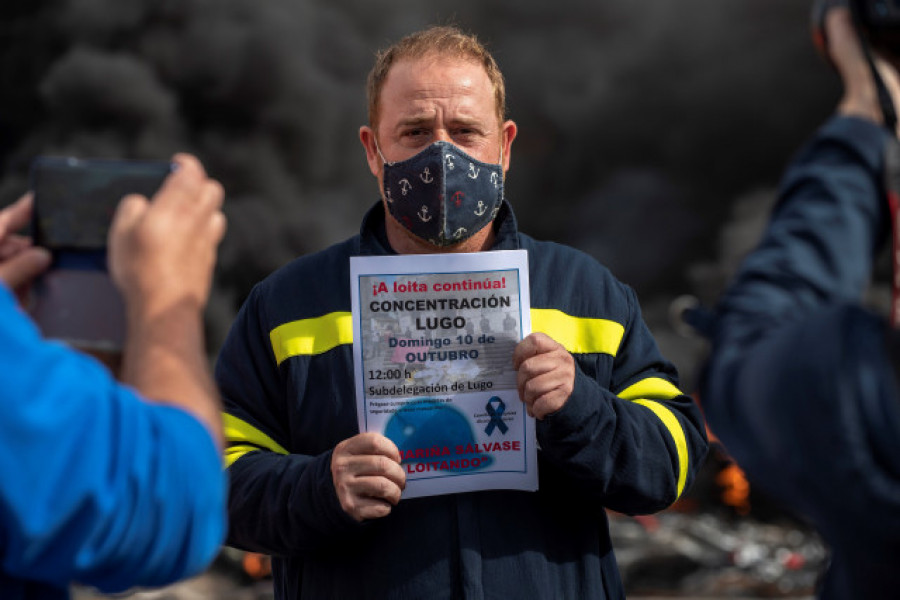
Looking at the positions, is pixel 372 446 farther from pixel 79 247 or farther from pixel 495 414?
pixel 79 247

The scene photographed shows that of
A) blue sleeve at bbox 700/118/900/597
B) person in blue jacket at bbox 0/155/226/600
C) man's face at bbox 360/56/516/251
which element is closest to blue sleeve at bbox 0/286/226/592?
person in blue jacket at bbox 0/155/226/600

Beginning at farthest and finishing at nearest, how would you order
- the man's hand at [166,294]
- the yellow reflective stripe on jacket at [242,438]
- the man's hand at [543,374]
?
1. the yellow reflective stripe on jacket at [242,438]
2. the man's hand at [543,374]
3. the man's hand at [166,294]

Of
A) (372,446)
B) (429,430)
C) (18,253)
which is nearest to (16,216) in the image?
(18,253)

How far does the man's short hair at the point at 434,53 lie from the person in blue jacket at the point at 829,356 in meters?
1.19

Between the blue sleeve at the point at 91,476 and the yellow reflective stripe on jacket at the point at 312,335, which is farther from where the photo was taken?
the yellow reflective stripe on jacket at the point at 312,335

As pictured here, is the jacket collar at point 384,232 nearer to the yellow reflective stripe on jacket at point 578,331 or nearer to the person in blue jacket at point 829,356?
the yellow reflective stripe on jacket at point 578,331

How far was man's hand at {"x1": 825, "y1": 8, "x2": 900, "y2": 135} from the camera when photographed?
43.6 inches

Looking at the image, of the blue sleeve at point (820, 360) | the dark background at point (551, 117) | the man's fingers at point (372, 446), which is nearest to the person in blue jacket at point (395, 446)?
the man's fingers at point (372, 446)

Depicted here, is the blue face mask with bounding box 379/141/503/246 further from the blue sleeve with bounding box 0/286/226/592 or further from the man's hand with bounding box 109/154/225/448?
the blue sleeve with bounding box 0/286/226/592

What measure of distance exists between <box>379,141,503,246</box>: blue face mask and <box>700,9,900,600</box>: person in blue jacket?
3.33ft

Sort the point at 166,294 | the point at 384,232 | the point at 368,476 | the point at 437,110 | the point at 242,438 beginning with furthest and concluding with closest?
the point at 384,232
the point at 437,110
the point at 242,438
the point at 368,476
the point at 166,294

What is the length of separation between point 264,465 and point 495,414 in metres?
0.50

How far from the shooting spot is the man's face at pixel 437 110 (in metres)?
2.15

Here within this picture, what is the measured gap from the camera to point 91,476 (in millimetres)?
954
